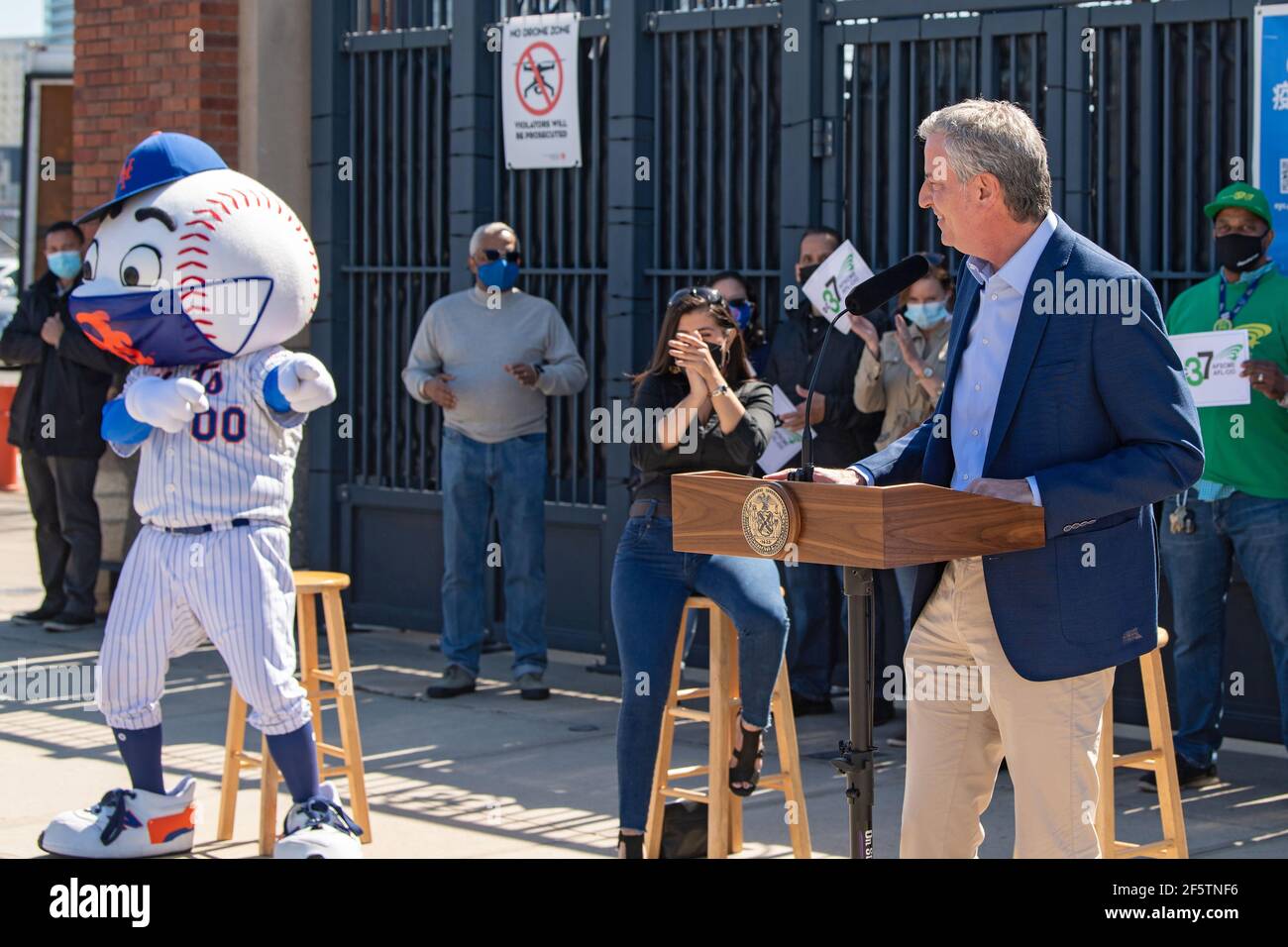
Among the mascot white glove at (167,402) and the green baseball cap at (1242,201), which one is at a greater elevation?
the green baseball cap at (1242,201)

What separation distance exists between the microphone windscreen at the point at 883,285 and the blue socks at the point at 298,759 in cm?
270

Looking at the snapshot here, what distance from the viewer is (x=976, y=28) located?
26.7 ft

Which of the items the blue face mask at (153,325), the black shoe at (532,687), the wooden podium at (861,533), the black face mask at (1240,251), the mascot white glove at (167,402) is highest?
the black face mask at (1240,251)

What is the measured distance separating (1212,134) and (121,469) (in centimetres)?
620

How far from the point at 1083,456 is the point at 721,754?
2.30m

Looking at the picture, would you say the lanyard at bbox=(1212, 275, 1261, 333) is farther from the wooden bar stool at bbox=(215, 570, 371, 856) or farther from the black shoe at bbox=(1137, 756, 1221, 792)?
the wooden bar stool at bbox=(215, 570, 371, 856)

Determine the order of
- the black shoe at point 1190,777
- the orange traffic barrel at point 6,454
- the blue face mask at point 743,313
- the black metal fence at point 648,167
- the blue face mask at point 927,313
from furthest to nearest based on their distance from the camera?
1. the orange traffic barrel at point 6,454
2. the blue face mask at point 743,313
3. the black metal fence at point 648,167
4. the blue face mask at point 927,313
5. the black shoe at point 1190,777

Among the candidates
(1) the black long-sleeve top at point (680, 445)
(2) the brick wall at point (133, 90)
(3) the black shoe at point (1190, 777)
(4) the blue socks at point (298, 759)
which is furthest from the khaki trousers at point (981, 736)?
(2) the brick wall at point (133, 90)

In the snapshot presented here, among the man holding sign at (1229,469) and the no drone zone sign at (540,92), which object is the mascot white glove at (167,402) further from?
the no drone zone sign at (540,92)

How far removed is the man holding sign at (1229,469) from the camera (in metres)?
6.76

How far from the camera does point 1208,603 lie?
22.9 ft

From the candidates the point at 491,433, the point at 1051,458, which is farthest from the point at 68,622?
the point at 1051,458

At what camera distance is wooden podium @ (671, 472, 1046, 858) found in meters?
3.64
